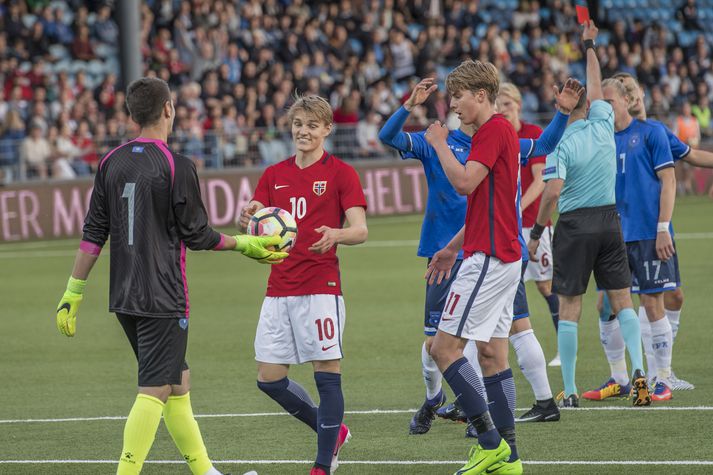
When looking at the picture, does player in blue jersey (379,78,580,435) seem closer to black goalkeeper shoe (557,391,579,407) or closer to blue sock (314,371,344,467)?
black goalkeeper shoe (557,391,579,407)

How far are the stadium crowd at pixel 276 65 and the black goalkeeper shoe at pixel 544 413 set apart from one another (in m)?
15.3

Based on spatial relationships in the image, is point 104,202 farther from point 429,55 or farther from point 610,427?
point 429,55

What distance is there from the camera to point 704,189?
27.7 metres

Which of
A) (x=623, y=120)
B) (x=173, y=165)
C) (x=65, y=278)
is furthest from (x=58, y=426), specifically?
(x=65, y=278)

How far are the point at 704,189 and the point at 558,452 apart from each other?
21.8 meters

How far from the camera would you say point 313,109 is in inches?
266

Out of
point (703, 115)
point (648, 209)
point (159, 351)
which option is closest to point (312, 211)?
point (159, 351)

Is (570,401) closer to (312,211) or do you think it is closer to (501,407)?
(501,407)

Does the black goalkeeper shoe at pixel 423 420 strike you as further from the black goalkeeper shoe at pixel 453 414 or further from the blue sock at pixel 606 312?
the blue sock at pixel 606 312

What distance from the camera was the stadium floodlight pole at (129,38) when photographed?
941 inches

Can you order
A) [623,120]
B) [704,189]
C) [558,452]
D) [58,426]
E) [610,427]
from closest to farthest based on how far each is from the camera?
[558,452], [610,427], [58,426], [623,120], [704,189]

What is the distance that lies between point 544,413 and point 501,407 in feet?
4.38

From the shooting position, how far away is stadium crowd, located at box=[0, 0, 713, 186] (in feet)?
75.6

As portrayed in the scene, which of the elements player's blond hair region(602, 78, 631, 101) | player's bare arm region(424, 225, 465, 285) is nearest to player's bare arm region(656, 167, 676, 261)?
player's blond hair region(602, 78, 631, 101)
